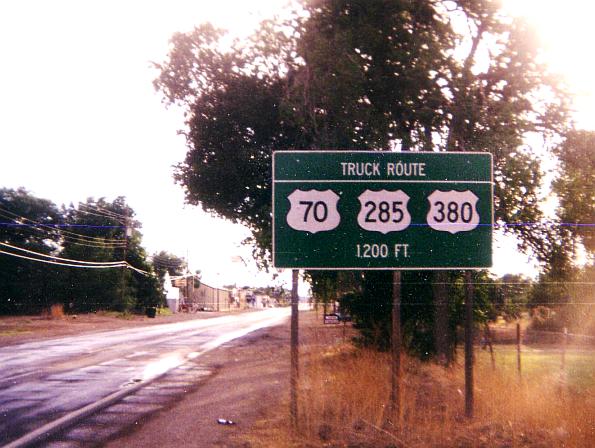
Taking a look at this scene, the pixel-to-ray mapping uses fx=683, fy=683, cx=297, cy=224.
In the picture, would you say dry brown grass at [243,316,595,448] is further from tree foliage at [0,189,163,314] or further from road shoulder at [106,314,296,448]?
tree foliage at [0,189,163,314]

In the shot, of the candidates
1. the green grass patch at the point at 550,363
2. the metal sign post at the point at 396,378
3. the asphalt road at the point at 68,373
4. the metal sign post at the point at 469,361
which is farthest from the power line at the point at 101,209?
the metal sign post at the point at 469,361

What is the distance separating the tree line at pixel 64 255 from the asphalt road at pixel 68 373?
120ft

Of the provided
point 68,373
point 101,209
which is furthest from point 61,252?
point 68,373

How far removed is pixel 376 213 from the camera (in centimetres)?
991

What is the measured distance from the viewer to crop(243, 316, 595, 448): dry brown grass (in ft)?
27.2

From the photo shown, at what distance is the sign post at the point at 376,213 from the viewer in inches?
386

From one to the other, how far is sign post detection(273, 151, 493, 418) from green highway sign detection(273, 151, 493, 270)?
1cm

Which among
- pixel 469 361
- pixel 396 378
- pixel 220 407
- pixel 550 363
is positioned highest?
pixel 469 361

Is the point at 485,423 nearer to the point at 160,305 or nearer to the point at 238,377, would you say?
the point at 238,377

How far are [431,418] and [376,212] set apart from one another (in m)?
3.00

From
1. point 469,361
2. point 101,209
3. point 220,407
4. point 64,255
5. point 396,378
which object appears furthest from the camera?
point 101,209

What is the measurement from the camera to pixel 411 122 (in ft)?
51.1

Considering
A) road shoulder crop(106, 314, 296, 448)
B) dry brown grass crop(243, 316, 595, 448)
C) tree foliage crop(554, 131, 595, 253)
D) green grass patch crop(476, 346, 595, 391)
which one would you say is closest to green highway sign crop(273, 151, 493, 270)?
dry brown grass crop(243, 316, 595, 448)

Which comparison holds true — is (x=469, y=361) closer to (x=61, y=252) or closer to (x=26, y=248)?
(x=26, y=248)
